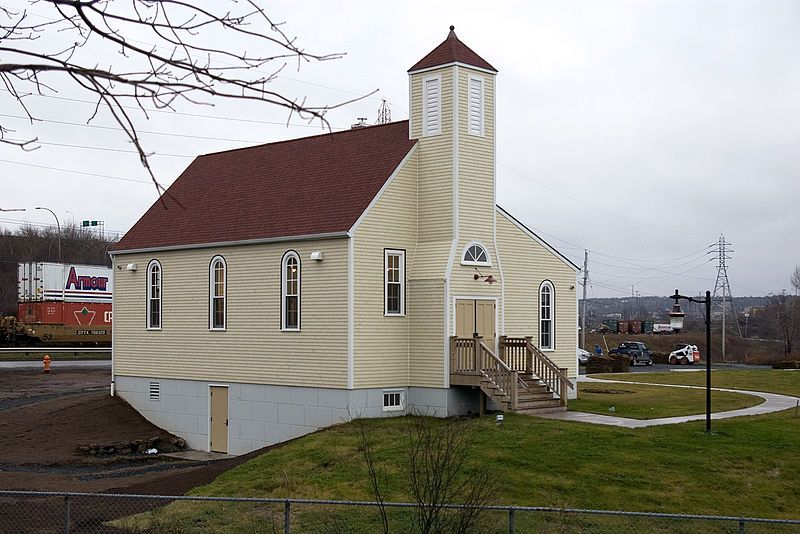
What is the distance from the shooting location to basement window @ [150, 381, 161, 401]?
3422 centimetres

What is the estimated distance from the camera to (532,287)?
109 ft

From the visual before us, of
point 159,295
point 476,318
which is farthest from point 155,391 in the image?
point 476,318

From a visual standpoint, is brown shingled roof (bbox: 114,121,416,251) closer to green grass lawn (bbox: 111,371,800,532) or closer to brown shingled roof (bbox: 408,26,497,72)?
brown shingled roof (bbox: 408,26,497,72)

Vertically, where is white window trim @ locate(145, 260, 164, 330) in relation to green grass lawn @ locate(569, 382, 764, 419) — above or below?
above

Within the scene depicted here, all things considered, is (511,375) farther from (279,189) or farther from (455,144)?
(279,189)

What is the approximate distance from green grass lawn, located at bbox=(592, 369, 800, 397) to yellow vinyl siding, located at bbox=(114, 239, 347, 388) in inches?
777

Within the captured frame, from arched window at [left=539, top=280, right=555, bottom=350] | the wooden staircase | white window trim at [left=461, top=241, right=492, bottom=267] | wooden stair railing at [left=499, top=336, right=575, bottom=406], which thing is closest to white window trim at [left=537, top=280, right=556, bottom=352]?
arched window at [left=539, top=280, right=555, bottom=350]

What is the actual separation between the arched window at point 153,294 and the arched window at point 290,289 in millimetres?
6957

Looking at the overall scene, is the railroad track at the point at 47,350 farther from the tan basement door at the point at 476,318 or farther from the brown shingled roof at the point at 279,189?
the tan basement door at the point at 476,318

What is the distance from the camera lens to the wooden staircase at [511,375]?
27656 millimetres

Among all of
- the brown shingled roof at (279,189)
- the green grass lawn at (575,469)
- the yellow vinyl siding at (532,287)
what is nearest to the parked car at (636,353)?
the yellow vinyl siding at (532,287)

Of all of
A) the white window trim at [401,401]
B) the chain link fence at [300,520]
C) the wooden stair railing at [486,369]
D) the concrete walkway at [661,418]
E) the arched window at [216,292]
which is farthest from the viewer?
the arched window at [216,292]

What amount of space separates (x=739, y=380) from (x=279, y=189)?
23560mm

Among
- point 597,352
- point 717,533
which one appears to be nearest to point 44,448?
point 717,533
